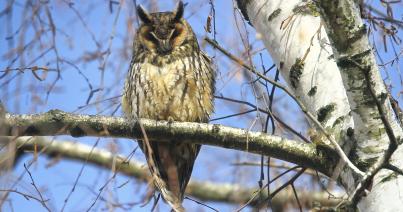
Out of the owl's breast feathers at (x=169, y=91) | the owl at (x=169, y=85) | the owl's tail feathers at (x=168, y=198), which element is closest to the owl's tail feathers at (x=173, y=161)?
the owl at (x=169, y=85)

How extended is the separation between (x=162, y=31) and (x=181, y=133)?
131 cm

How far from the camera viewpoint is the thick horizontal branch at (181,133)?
222 cm

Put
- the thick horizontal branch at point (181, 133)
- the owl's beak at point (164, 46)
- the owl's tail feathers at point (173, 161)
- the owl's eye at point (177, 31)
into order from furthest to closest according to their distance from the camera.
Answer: the owl's eye at point (177, 31) → the owl's beak at point (164, 46) → the owl's tail feathers at point (173, 161) → the thick horizontal branch at point (181, 133)

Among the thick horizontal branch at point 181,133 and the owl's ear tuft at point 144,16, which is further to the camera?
the owl's ear tuft at point 144,16

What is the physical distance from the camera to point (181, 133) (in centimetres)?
245

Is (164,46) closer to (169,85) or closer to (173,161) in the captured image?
(169,85)

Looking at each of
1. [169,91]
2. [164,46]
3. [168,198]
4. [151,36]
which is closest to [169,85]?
[169,91]

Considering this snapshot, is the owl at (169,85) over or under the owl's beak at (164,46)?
under

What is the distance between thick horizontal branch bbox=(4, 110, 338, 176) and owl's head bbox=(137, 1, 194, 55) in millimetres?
1173

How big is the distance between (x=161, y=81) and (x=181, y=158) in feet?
1.49

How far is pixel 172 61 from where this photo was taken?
3492 mm

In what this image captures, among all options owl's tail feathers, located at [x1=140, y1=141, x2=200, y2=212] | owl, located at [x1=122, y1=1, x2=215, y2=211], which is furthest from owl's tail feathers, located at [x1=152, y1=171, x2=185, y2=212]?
owl, located at [x1=122, y1=1, x2=215, y2=211]

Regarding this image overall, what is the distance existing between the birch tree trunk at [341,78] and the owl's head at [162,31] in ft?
3.00

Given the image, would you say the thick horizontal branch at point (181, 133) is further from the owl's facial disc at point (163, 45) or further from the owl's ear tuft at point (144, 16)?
the owl's ear tuft at point (144, 16)
